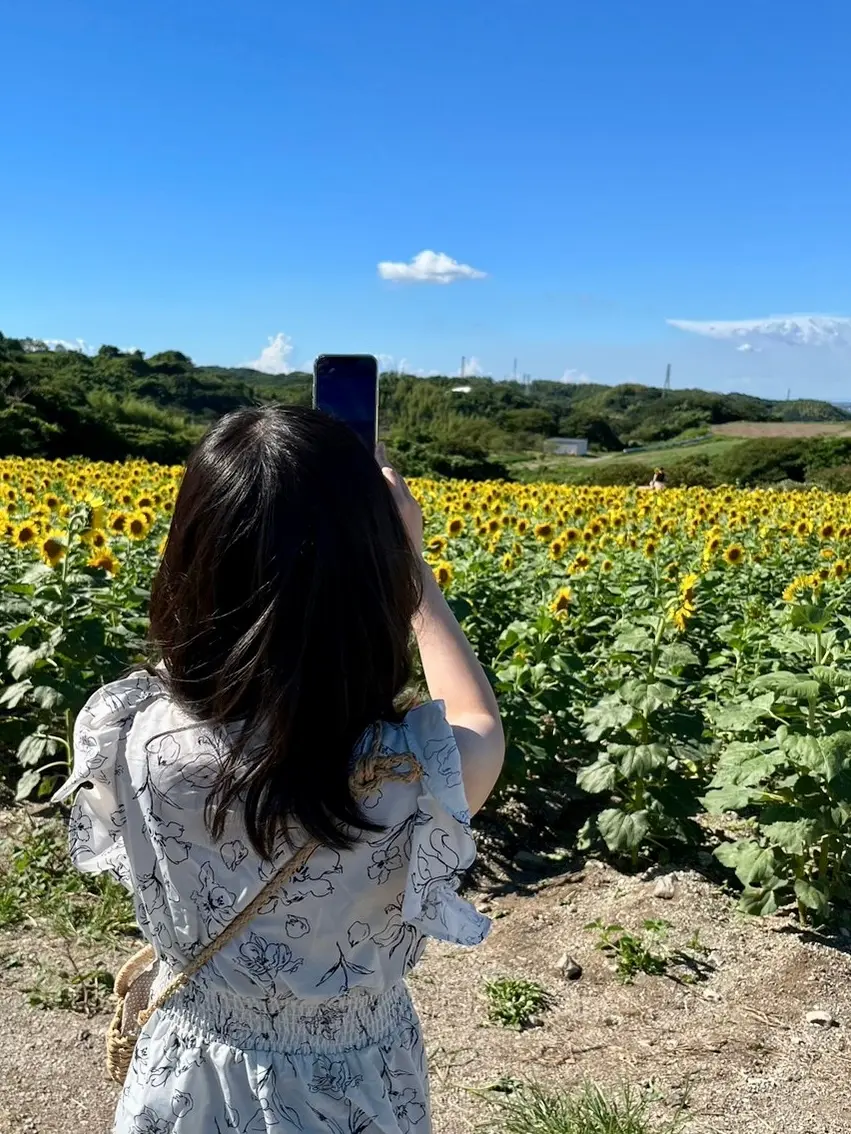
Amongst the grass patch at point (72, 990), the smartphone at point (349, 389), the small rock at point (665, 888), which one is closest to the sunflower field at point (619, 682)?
the small rock at point (665, 888)

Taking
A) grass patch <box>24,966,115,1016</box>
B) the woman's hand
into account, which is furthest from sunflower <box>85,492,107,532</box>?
the woman's hand

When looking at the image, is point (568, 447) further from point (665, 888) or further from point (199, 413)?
point (665, 888)

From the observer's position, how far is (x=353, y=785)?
3.95 ft

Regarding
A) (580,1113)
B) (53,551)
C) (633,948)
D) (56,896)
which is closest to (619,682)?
(633,948)

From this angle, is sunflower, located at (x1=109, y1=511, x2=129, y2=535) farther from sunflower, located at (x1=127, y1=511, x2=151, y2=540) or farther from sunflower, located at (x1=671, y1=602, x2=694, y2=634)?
sunflower, located at (x1=671, y1=602, x2=694, y2=634)

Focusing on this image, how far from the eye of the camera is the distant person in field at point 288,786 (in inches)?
45.5

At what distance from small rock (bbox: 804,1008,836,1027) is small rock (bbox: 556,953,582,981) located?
0.70m

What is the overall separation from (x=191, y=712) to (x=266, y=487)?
30cm

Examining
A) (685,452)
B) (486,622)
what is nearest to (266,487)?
(486,622)

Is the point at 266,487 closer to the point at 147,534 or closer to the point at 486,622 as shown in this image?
the point at 486,622

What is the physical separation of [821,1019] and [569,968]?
0.76 m

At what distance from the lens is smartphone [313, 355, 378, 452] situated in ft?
5.42

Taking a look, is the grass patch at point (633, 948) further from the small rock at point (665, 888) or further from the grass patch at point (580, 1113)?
the grass patch at point (580, 1113)

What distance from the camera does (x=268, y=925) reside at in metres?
1.26
